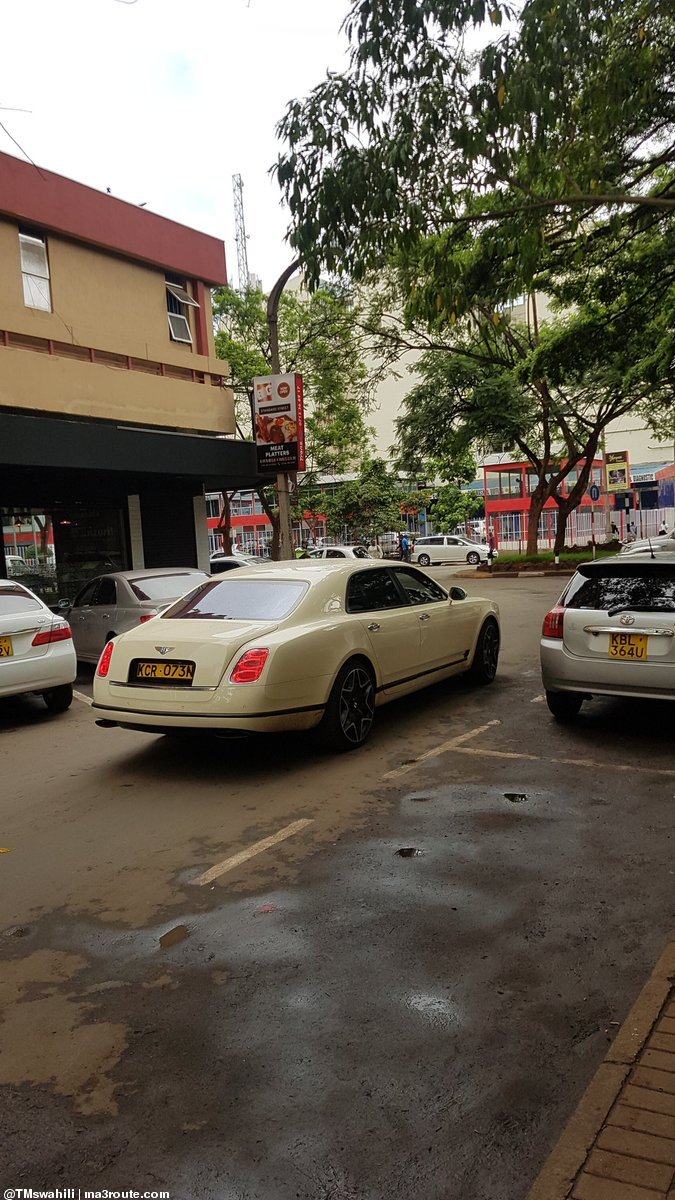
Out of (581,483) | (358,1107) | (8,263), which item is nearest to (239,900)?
(358,1107)

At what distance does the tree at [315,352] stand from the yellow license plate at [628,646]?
68.7 feet

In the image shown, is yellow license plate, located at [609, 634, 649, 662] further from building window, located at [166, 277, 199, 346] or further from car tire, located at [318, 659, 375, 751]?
building window, located at [166, 277, 199, 346]

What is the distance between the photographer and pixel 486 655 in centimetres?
949

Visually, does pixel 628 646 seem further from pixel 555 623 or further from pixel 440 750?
pixel 440 750

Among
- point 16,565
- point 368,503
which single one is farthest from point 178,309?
point 368,503

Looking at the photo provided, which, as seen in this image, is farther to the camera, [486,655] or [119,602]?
[119,602]

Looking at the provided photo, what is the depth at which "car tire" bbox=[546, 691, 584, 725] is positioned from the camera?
7.58 m

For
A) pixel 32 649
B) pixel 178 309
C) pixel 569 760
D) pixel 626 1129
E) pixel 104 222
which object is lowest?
pixel 569 760

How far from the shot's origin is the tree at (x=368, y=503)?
1729 inches

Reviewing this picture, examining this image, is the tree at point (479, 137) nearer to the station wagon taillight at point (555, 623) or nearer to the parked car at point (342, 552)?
the station wagon taillight at point (555, 623)

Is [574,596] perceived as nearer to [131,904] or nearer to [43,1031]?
[131,904]

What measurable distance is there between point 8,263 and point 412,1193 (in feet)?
52.3

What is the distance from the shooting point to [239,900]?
13.9 ft

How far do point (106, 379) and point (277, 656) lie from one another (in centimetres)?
1195
